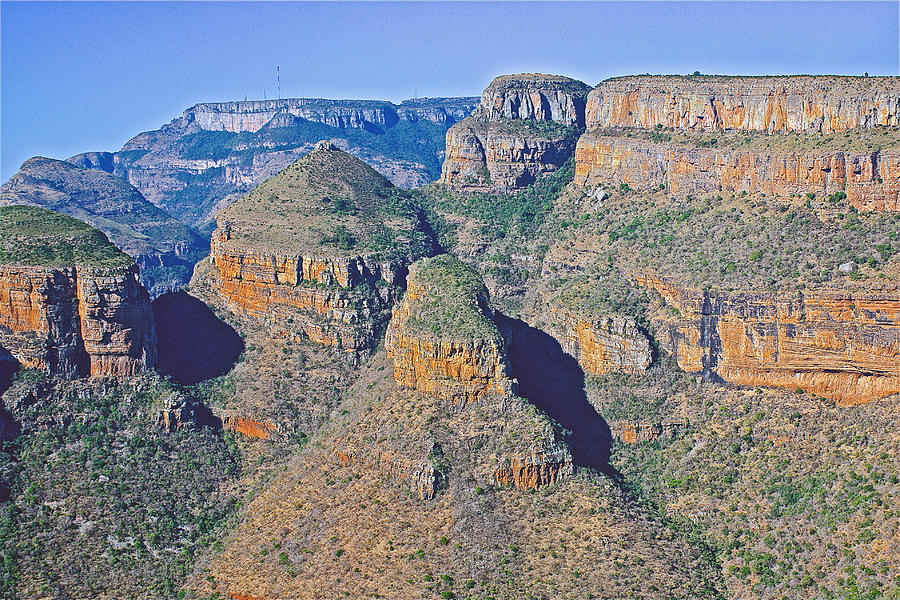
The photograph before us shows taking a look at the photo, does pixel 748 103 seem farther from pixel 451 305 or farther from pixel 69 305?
pixel 69 305

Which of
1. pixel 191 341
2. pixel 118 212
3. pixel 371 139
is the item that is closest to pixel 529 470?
pixel 191 341

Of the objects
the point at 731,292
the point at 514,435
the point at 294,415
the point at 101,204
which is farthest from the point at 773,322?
the point at 101,204

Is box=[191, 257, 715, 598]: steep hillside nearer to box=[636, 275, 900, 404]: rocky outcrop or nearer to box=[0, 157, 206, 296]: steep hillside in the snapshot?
box=[636, 275, 900, 404]: rocky outcrop

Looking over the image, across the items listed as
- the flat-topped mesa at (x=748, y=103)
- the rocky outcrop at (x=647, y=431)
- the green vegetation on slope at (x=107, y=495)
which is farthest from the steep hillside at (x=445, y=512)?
the flat-topped mesa at (x=748, y=103)

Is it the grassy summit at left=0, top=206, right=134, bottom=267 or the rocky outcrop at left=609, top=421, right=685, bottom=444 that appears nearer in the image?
the grassy summit at left=0, top=206, right=134, bottom=267

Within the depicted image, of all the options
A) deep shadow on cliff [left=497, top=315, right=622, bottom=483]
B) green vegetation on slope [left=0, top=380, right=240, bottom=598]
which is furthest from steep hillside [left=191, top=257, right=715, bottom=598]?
deep shadow on cliff [left=497, top=315, right=622, bottom=483]

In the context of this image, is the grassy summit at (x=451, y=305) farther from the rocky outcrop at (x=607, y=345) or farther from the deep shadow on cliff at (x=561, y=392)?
the rocky outcrop at (x=607, y=345)

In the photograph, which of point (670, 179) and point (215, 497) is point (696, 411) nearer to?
point (670, 179)
